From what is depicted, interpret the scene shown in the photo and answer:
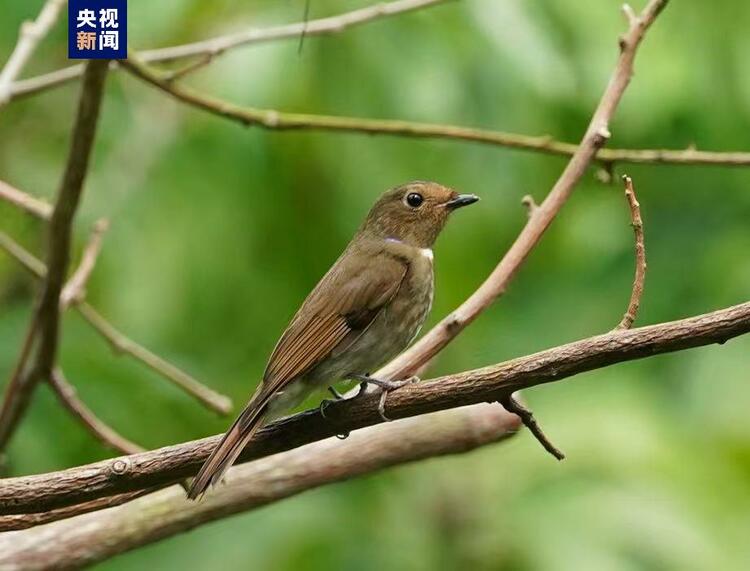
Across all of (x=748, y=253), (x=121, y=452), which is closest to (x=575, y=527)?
(x=748, y=253)

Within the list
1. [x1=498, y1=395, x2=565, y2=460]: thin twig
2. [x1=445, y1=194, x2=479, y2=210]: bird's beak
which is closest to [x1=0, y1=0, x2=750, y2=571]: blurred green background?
[x1=445, y1=194, x2=479, y2=210]: bird's beak

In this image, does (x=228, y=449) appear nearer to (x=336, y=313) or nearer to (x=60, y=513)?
(x=60, y=513)

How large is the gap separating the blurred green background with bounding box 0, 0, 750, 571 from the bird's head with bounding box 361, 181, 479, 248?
333 millimetres

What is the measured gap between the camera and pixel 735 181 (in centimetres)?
591

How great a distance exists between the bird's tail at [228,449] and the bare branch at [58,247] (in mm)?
Answer: 792

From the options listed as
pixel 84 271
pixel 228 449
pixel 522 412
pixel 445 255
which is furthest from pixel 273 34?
pixel 445 255

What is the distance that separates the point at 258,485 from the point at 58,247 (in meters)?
1.21

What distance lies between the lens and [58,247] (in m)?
4.03

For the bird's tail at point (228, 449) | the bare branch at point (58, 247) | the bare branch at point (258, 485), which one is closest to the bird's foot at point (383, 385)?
the bird's tail at point (228, 449)

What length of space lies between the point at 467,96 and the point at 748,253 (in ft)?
4.26

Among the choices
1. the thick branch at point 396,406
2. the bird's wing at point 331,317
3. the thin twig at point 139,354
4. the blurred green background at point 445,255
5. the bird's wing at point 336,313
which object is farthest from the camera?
the blurred green background at point 445,255

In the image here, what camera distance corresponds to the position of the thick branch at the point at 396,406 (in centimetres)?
307

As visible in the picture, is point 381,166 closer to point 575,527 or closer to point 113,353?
point 113,353

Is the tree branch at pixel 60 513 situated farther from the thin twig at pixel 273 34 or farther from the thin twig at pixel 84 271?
the thin twig at pixel 273 34
